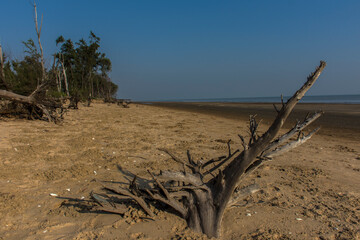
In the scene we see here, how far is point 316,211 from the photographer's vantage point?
2.94m

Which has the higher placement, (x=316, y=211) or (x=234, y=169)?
(x=234, y=169)

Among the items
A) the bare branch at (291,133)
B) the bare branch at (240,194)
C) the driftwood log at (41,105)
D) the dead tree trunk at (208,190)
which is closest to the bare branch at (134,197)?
the dead tree trunk at (208,190)

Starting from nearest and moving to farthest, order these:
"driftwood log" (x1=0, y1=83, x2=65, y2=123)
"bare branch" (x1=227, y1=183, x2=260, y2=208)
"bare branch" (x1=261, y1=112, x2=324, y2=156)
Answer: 1. "bare branch" (x1=261, y1=112, x2=324, y2=156)
2. "bare branch" (x1=227, y1=183, x2=260, y2=208)
3. "driftwood log" (x1=0, y1=83, x2=65, y2=123)

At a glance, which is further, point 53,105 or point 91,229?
point 53,105

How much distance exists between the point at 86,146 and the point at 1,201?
294cm

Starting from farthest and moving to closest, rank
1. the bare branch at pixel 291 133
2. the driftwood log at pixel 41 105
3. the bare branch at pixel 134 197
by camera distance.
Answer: the driftwood log at pixel 41 105 < the bare branch at pixel 134 197 < the bare branch at pixel 291 133

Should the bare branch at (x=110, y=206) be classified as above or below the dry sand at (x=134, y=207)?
above

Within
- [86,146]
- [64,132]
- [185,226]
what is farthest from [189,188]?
[64,132]

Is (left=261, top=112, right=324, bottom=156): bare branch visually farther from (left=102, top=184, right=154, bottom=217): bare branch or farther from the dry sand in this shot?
(left=102, top=184, right=154, bottom=217): bare branch

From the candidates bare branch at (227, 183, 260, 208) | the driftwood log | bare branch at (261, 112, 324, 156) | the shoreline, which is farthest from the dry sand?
the driftwood log

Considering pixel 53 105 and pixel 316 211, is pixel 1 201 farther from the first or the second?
pixel 53 105

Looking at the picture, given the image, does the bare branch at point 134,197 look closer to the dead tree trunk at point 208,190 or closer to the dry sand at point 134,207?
the dead tree trunk at point 208,190

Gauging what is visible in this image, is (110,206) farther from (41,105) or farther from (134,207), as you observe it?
(41,105)

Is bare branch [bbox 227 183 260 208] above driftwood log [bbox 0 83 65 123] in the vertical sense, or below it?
below
